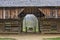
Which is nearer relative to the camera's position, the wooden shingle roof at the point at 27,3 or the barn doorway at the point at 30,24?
the wooden shingle roof at the point at 27,3

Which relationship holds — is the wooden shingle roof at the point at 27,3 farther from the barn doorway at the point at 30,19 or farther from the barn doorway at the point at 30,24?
the barn doorway at the point at 30,24

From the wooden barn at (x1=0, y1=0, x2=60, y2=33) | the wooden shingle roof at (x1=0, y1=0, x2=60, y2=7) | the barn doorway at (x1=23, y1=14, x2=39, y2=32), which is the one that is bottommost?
the barn doorway at (x1=23, y1=14, x2=39, y2=32)

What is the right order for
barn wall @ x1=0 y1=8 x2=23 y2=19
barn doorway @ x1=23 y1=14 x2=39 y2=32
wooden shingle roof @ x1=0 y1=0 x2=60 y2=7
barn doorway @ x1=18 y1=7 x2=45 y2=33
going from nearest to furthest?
barn wall @ x1=0 y1=8 x2=23 y2=19
wooden shingle roof @ x1=0 y1=0 x2=60 y2=7
barn doorway @ x1=18 y1=7 x2=45 y2=33
barn doorway @ x1=23 y1=14 x2=39 y2=32

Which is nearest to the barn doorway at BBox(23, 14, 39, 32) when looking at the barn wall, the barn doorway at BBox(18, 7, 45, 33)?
the barn doorway at BBox(18, 7, 45, 33)

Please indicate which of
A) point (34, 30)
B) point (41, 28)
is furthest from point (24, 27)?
point (41, 28)

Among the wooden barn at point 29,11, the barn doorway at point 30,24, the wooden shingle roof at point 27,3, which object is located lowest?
the barn doorway at point 30,24

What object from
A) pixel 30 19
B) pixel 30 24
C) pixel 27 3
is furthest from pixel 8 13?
pixel 30 19

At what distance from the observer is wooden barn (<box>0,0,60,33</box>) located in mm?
29781

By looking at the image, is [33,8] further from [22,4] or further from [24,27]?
[24,27]

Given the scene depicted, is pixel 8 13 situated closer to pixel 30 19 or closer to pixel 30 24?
pixel 30 24

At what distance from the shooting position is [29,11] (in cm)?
3072

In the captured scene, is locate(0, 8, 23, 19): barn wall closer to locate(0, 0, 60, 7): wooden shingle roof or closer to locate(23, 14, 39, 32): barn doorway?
locate(0, 0, 60, 7): wooden shingle roof

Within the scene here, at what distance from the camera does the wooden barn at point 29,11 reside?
29.8 meters

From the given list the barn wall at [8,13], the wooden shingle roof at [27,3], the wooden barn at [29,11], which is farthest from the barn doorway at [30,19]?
the barn wall at [8,13]
